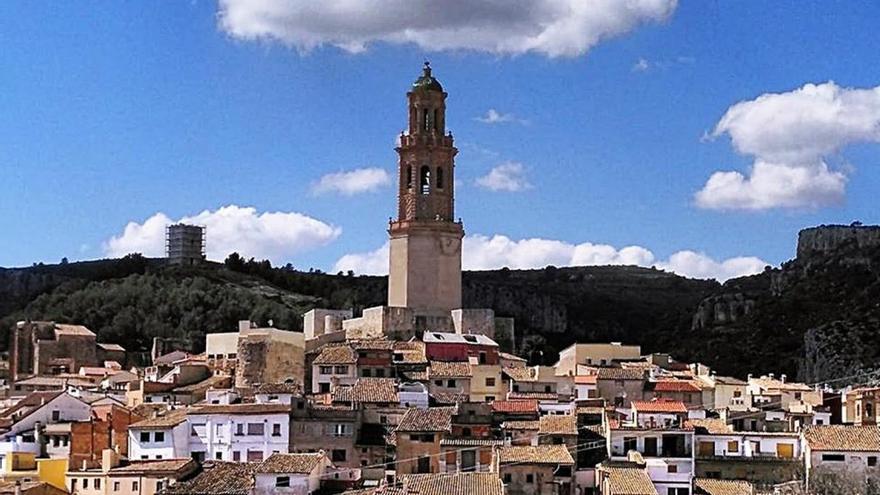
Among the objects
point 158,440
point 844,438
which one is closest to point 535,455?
point 844,438

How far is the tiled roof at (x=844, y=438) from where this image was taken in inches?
1503

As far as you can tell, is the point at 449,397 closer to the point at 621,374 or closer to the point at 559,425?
the point at 621,374

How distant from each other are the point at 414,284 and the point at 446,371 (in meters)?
11.1

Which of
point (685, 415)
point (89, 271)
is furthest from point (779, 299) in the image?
point (685, 415)

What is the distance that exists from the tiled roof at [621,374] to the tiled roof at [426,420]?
9317 millimetres

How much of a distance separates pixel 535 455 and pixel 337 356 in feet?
45.5

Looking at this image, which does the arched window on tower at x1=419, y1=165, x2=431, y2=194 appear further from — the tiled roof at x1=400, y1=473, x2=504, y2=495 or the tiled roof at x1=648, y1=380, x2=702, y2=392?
the tiled roof at x1=400, y1=473, x2=504, y2=495

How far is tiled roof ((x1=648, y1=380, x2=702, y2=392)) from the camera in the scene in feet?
159

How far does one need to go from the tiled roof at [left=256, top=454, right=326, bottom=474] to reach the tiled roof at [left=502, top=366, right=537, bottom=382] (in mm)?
13479

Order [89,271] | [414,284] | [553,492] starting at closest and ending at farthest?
[553,492], [414,284], [89,271]

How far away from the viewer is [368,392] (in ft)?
144

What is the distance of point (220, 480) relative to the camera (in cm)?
3675

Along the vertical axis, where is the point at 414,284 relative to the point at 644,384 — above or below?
above

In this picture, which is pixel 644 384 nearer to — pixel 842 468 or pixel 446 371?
pixel 446 371
